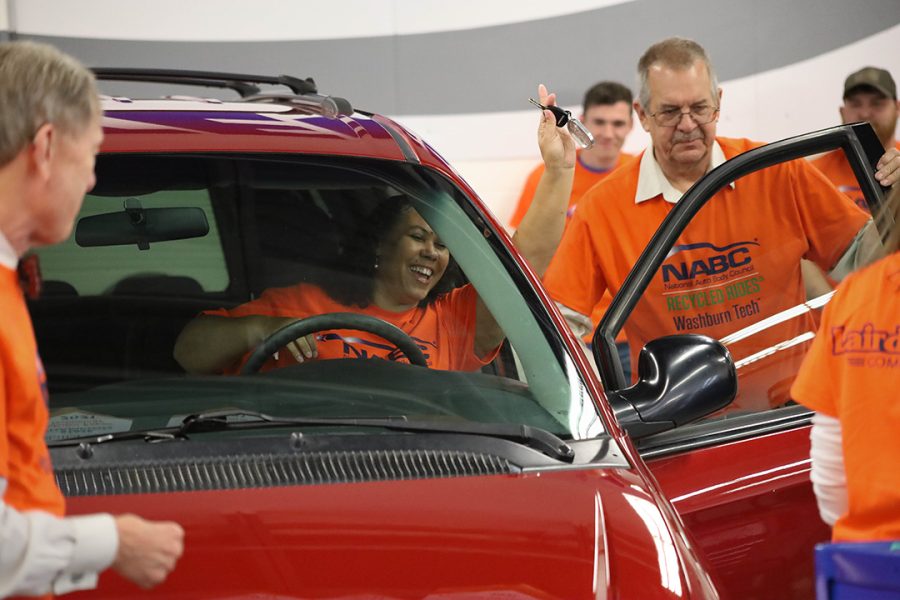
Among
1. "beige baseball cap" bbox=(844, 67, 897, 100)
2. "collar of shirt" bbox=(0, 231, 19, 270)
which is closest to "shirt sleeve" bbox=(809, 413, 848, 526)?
"collar of shirt" bbox=(0, 231, 19, 270)

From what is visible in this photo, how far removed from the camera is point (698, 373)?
107 inches

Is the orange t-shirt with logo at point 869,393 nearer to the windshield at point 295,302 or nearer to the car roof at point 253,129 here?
the windshield at point 295,302

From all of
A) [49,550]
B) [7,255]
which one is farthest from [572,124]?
[49,550]

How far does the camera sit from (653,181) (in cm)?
399

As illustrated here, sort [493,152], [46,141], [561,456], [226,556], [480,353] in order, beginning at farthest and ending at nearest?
[493,152] < [480,353] < [561,456] < [226,556] < [46,141]

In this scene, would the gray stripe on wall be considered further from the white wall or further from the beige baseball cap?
the beige baseball cap

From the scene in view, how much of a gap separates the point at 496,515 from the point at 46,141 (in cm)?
89

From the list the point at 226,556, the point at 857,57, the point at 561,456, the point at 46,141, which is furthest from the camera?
the point at 857,57

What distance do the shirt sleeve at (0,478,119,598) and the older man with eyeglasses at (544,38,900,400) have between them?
189 centimetres

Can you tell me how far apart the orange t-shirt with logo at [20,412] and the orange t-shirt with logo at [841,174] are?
84.4 inches

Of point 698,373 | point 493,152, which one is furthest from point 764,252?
point 493,152

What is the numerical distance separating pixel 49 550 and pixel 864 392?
1.10 metres

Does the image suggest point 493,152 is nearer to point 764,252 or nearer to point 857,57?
point 857,57

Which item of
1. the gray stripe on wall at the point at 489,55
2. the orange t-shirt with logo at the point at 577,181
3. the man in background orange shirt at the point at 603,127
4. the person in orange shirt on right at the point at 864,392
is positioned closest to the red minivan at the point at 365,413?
the person in orange shirt on right at the point at 864,392
